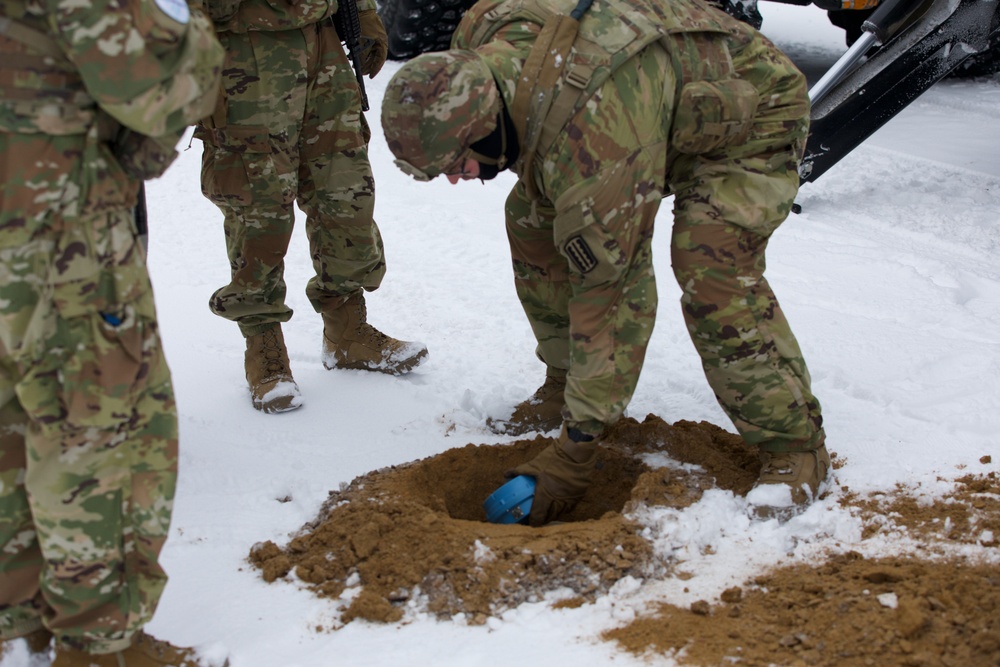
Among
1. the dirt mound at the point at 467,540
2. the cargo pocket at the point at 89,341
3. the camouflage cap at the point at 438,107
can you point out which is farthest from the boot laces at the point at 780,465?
the cargo pocket at the point at 89,341

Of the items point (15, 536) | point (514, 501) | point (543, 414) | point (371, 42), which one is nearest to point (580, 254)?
point (514, 501)

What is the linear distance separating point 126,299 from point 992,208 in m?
4.74

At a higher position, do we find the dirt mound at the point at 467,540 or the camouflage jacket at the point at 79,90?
the camouflage jacket at the point at 79,90

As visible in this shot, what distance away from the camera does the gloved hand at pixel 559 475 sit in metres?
2.84

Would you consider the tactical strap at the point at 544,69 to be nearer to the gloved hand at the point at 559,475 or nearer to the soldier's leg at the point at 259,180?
the gloved hand at the point at 559,475

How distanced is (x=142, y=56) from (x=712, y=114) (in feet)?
4.64

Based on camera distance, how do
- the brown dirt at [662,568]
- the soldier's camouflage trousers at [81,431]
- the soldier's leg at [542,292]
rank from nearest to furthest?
the soldier's camouflage trousers at [81,431], the brown dirt at [662,568], the soldier's leg at [542,292]

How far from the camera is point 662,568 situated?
2.67 m

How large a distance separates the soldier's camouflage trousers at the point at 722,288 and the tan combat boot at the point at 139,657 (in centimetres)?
114

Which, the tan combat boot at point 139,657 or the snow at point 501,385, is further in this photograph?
the snow at point 501,385

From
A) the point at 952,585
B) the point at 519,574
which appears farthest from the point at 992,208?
Answer: the point at 519,574

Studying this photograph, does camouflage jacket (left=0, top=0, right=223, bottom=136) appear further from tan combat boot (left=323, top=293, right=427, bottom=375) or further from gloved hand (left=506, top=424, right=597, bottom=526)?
tan combat boot (left=323, top=293, right=427, bottom=375)

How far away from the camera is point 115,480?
206 centimetres

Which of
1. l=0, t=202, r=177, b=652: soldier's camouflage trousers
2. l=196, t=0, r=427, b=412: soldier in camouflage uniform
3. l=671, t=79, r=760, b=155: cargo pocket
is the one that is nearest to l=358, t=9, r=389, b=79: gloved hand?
l=196, t=0, r=427, b=412: soldier in camouflage uniform
